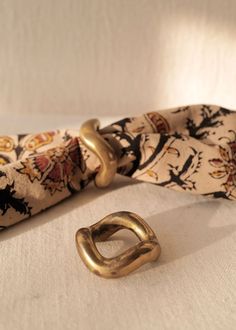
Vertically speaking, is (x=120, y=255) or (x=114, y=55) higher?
(x=114, y=55)


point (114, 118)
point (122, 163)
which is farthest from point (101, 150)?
point (114, 118)

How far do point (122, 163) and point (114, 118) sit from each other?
33 cm

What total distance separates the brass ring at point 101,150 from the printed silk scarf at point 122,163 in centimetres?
2

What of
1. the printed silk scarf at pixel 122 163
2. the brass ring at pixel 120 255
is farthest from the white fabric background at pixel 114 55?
the brass ring at pixel 120 255

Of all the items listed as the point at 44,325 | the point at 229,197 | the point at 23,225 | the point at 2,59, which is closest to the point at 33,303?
the point at 44,325

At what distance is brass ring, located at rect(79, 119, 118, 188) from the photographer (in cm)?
54

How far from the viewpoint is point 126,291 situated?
0.42m

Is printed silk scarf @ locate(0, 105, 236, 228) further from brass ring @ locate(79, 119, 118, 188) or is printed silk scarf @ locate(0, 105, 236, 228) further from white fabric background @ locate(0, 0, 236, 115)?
white fabric background @ locate(0, 0, 236, 115)

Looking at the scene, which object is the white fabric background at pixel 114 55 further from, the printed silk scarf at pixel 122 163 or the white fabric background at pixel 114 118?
the printed silk scarf at pixel 122 163

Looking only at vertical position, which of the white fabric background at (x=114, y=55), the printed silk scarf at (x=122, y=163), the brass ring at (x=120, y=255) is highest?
the white fabric background at (x=114, y=55)

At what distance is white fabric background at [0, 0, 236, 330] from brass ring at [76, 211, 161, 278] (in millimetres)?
21

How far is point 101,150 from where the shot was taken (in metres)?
0.54

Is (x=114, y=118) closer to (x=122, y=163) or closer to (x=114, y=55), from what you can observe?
(x=114, y=55)

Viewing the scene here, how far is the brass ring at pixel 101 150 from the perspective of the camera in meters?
0.54
